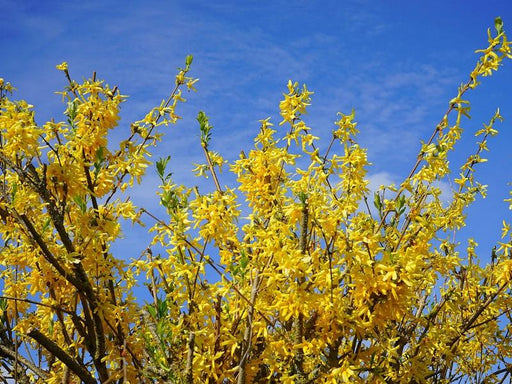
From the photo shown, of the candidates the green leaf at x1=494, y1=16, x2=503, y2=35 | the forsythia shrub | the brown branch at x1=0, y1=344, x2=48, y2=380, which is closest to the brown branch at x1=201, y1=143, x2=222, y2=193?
the forsythia shrub

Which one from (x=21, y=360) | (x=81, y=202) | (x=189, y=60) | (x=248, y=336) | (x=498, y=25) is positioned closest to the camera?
(x=248, y=336)

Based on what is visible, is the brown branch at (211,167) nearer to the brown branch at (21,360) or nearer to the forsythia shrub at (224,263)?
the forsythia shrub at (224,263)

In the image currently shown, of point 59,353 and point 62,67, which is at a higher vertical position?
point 62,67

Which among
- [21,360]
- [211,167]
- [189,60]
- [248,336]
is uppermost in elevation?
[189,60]

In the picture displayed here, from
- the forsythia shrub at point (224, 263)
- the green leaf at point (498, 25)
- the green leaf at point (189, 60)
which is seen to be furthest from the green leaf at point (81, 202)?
the green leaf at point (498, 25)

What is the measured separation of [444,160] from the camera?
13.5 feet

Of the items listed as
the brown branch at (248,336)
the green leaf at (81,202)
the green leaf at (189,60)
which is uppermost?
the green leaf at (189,60)

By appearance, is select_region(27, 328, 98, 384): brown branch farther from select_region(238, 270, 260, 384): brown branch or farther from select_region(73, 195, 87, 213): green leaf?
select_region(238, 270, 260, 384): brown branch

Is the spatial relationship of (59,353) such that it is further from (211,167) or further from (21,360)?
(211,167)

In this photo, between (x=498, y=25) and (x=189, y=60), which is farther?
(x=189, y=60)

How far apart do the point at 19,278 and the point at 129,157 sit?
4.42 ft

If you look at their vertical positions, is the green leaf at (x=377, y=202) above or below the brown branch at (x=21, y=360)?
above

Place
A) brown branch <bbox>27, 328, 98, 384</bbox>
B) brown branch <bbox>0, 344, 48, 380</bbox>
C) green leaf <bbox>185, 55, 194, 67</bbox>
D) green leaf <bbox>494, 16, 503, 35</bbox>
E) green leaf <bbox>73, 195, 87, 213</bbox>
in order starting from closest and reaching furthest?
brown branch <bbox>27, 328, 98, 384</bbox>, green leaf <bbox>73, 195, 87, 213</bbox>, brown branch <bbox>0, 344, 48, 380</bbox>, green leaf <bbox>494, 16, 503, 35</bbox>, green leaf <bbox>185, 55, 194, 67</bbox>

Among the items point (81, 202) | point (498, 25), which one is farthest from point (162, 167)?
point (498, 25)
